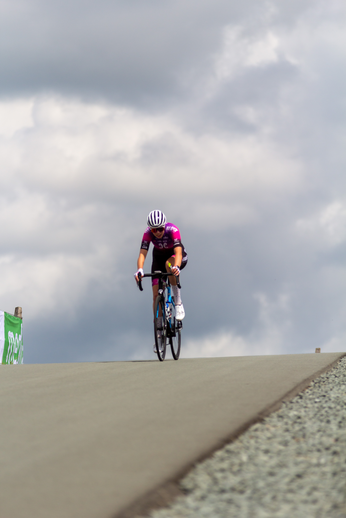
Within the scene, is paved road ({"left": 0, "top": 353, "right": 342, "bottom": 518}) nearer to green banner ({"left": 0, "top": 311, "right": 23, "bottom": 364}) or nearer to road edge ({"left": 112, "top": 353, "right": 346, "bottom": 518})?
road edge ({"left": 112, "top": 353, "right": 346, "bottom": 518})

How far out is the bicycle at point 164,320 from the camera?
10.3 m

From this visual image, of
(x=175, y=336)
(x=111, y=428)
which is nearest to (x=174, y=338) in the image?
(x=175, y=336)

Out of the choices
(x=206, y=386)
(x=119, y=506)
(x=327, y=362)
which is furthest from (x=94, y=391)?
(x=327, y=362)

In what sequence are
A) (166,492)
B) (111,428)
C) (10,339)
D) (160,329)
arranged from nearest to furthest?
(166,492) → (111,428) → (160,329) → (10,339)

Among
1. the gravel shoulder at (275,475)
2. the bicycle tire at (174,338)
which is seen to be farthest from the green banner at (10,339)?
the gravel shoulder at (275,475)

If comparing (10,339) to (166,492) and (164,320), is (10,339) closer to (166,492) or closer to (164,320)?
(164,320)

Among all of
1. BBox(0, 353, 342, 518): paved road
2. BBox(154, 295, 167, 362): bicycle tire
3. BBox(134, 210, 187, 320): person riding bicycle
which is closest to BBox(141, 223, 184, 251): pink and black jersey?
BBox(134, 210, 187, 320): person riding bicycle

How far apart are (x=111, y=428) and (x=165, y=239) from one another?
22.5 ft

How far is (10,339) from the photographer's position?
61.2 feet

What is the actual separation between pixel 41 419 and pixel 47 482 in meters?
1.69

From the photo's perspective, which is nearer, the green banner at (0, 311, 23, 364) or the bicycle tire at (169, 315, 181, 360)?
the bicycle tire at (169, 315, 181, 360)

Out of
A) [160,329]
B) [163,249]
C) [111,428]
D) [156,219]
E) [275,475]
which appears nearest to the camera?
[275,475]

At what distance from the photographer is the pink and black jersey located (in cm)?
1097

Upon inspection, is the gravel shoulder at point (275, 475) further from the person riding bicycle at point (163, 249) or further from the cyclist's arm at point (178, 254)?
the person riding bicycle at point (163, 249)
